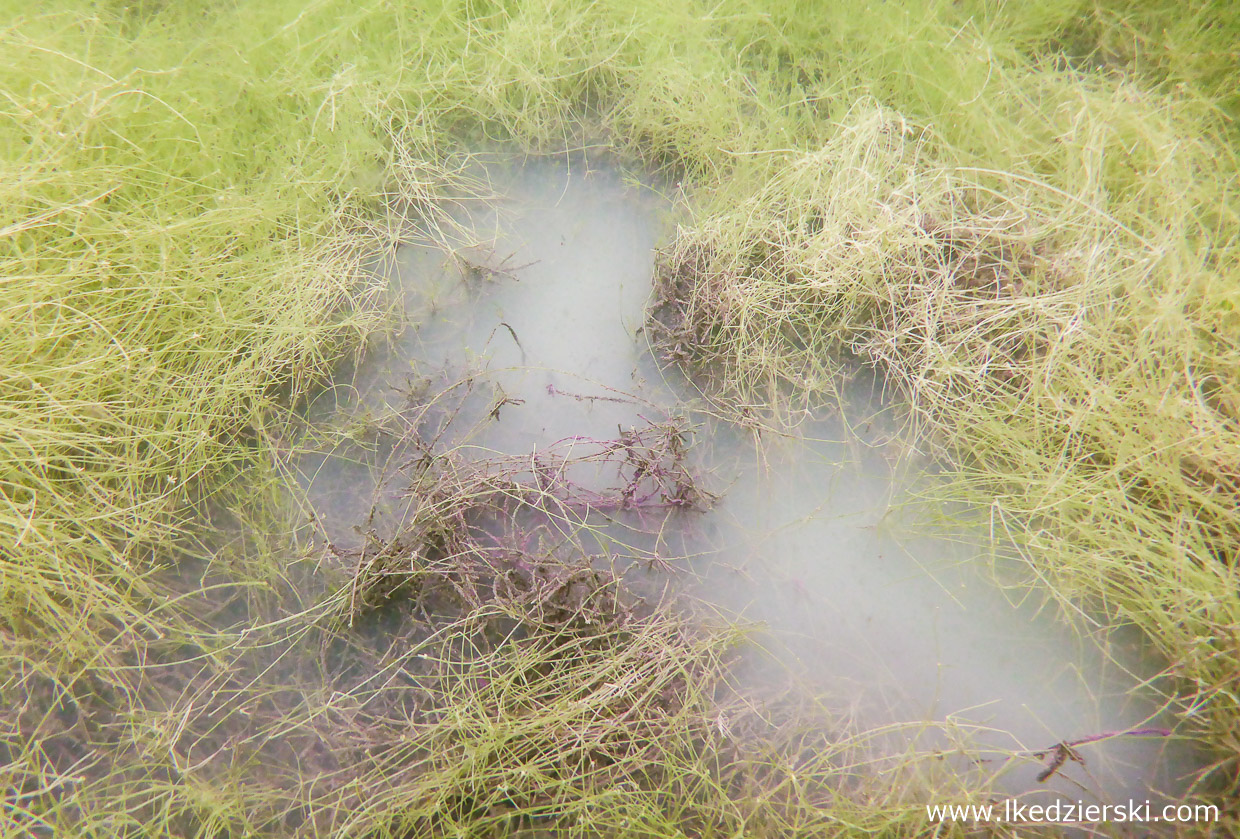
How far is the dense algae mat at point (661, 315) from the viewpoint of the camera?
129 cm

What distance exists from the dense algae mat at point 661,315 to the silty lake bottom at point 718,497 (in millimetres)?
97

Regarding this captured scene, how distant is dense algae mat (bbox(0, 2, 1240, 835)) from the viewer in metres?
1.29

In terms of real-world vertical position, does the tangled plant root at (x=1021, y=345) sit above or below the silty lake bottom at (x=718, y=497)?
above

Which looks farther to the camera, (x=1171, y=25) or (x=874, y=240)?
(x=1171, y=25)

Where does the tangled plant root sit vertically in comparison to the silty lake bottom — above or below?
above

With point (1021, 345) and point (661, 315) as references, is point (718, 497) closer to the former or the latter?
point (661, 315)

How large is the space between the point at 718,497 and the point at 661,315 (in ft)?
1.54

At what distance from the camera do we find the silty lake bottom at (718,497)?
4.35 feet

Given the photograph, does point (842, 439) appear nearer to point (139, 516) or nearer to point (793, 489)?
point (793, 489)

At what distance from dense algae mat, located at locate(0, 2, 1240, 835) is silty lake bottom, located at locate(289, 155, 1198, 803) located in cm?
10

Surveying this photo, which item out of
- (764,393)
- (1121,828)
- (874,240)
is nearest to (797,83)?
(874,240)

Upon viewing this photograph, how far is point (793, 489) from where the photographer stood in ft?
4.81

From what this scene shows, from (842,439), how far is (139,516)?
158cm

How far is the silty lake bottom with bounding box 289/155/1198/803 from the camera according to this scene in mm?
1327
